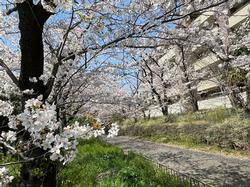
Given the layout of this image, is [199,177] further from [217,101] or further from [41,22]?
[217,101]

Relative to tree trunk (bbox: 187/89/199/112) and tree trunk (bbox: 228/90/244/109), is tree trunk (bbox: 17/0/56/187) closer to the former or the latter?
tree trunk (bbox: 228/90/244/109)

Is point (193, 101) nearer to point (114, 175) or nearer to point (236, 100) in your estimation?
point (236, 100)

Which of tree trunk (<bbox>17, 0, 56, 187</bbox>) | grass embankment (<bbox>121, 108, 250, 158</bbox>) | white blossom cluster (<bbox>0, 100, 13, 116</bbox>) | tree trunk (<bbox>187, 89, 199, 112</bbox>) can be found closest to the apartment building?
Result: tree trunk (<bbox>187, 89, 199, 112</bbox>)

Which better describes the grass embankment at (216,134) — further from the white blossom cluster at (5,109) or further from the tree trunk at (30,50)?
the white blossom cluster at (5,109)

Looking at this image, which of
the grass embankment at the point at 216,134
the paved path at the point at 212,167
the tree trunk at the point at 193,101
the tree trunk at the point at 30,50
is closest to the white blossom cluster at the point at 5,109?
the tree trunk at the point at 30,50

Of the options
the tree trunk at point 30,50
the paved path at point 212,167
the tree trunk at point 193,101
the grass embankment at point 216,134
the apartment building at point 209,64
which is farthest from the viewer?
the tree trunk at point 193,101

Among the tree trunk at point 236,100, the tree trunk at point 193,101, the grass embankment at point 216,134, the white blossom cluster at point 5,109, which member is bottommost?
the grass embankment at point 216,134

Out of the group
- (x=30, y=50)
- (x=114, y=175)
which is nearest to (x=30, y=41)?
(x=30, y=50)

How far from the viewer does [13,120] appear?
11.6ft

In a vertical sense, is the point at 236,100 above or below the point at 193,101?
below

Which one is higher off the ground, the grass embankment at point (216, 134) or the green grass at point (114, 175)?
the grass embankment at point (216, 134)

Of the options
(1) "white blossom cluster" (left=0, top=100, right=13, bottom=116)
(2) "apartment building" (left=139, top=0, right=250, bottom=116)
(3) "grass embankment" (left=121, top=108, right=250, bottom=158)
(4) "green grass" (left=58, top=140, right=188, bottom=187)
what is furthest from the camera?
(2) "apartment building" (left=139, top=0, right=250, bottom=116)

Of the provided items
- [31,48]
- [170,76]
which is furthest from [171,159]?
[170,76]

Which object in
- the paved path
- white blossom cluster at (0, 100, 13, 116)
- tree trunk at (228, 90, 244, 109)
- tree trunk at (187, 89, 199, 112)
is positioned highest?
tree trunk at (187, 89, 199, 112)
